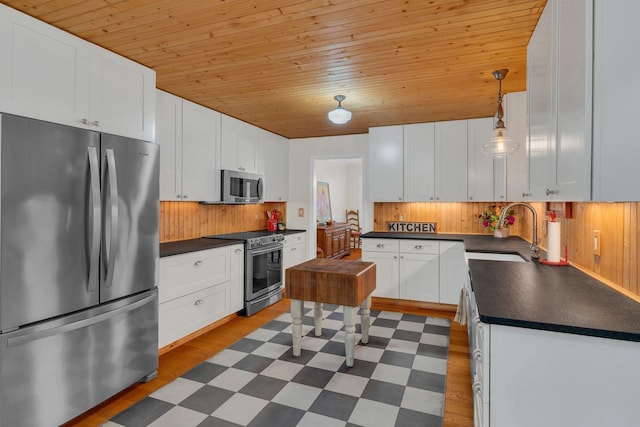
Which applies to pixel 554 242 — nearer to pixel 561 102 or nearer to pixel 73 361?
pixel 561 102

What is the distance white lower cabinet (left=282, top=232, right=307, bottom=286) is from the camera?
16.0 ft

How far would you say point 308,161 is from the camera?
5.50 m

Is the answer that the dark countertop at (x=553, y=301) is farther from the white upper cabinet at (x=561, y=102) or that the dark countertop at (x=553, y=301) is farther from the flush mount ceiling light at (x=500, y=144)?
the flush mount ceiling light at (x=500, y=144)

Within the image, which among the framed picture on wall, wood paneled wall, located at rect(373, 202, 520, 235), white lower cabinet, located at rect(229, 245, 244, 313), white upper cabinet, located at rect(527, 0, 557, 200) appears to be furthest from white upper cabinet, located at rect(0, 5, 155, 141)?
the framed picture on wall

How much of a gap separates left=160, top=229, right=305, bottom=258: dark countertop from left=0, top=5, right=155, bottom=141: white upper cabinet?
1.01 meters

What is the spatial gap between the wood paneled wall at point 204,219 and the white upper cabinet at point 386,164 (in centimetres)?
178

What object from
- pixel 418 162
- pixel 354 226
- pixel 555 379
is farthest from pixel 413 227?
pixel 354 226

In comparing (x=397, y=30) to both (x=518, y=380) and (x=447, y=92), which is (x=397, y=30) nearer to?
(x=447, y=92)

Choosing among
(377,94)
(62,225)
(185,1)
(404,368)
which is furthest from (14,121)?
(404,368)

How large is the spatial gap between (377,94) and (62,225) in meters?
2.76

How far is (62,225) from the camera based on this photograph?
1952 millimetres

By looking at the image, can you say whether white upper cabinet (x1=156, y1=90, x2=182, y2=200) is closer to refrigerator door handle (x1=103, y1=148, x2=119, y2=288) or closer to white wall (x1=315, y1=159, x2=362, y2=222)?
refrigerator door handle (x1=103, y1=148, x2=119, y2=288)

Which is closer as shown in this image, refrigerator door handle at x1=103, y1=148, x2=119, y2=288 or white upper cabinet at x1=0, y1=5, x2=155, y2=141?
white upper cabinet at x1=0, y1=5, x2=155, y2=141

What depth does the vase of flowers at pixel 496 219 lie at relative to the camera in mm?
4219
